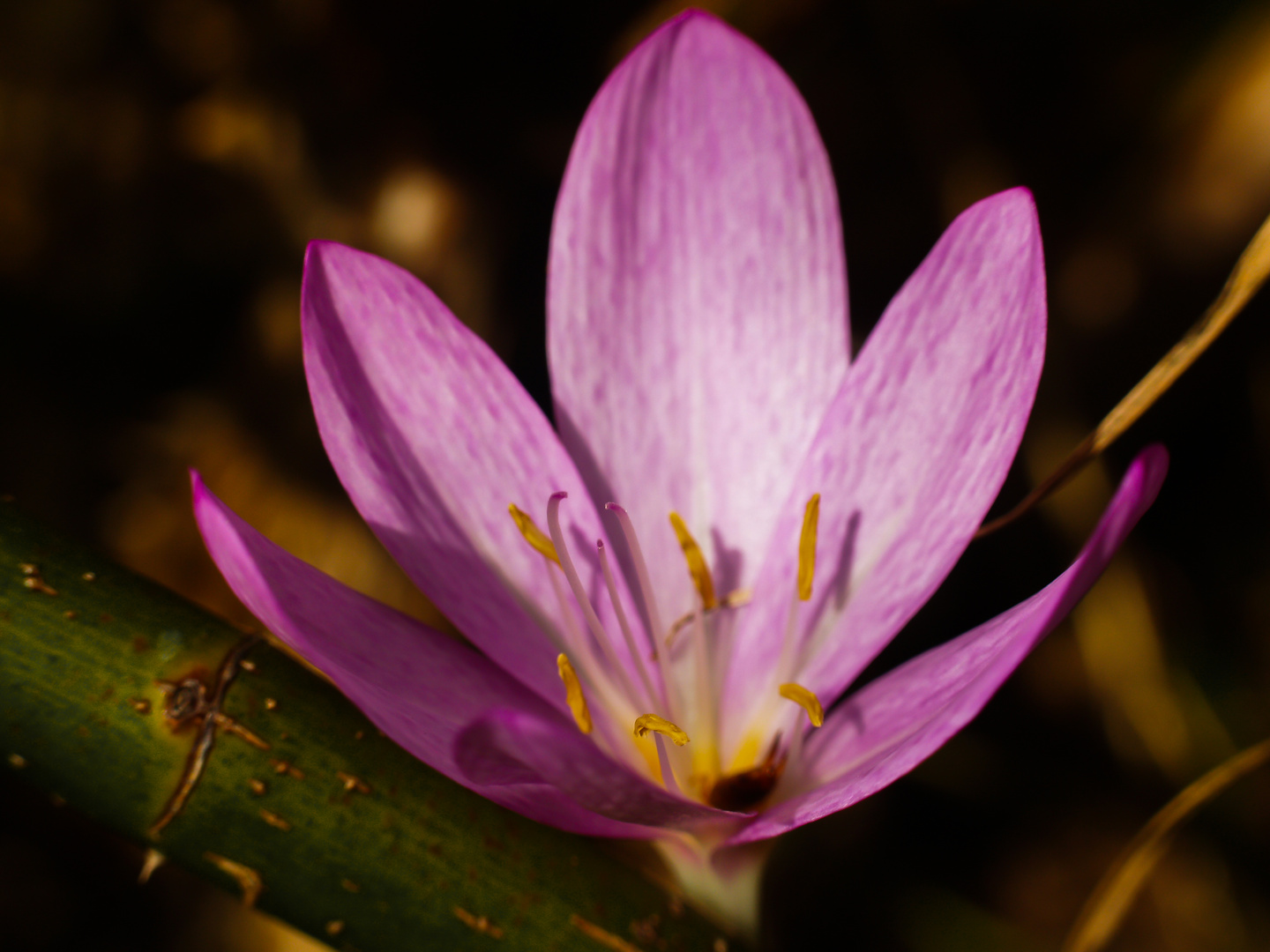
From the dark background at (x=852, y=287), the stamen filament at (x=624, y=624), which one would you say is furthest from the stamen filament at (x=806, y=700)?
the dark background at (x=852, y=287)

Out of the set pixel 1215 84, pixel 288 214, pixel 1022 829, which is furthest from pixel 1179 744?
pixel 288 214

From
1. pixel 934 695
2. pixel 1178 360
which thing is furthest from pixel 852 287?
pixel 934 695

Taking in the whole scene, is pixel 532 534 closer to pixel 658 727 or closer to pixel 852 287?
pixel 658 727

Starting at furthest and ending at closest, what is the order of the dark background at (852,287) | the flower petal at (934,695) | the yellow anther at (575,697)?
1. the dark background at (852,287)
2. the yellow anther at (575,697)
3. the flower petal at (934,695)

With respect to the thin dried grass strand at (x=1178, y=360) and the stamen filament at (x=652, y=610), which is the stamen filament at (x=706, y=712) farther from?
the thin dried grass strand at (x=1178, y=360)

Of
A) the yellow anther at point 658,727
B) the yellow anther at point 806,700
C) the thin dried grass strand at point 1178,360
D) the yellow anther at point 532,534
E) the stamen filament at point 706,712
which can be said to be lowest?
the stamen filament at point 706,712

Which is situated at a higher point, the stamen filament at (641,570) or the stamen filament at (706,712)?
the stamen filament at (641,570)
